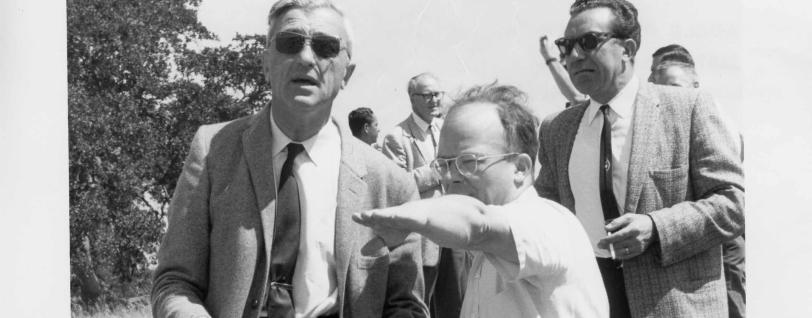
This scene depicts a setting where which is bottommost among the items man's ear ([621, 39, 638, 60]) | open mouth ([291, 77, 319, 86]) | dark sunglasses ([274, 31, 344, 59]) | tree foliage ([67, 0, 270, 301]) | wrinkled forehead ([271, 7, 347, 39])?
tree foliage ([67, 0, 270, 301])

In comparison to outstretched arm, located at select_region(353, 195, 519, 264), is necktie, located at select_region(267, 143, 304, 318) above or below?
below

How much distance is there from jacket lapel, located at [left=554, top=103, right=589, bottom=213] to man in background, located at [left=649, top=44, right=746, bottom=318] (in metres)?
1.48

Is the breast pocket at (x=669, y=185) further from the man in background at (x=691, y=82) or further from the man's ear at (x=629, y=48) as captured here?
the man in background at (x=691, y=82)

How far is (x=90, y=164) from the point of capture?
15.5 m

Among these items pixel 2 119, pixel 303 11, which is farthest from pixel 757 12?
pixel 2 119

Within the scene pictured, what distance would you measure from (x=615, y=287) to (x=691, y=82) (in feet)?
6.64

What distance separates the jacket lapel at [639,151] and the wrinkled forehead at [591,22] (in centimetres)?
38

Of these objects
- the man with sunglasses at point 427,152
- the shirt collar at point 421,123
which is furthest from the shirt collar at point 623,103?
the shirt collar at point 421,123

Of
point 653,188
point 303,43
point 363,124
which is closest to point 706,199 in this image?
point 653,188

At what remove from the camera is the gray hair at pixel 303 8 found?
140 inches

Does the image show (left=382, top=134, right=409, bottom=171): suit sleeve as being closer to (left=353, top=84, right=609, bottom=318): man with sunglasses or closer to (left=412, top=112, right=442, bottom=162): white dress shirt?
(left=412, top=112, right=442, bottom=162): white dress shirt

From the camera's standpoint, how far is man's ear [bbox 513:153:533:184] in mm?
3033

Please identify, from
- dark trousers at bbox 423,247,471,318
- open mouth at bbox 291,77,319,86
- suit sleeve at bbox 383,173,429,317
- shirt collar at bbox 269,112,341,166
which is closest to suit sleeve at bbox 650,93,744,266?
suit sleeve at bbox 383,173,429,317

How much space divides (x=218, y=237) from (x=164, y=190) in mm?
13298
